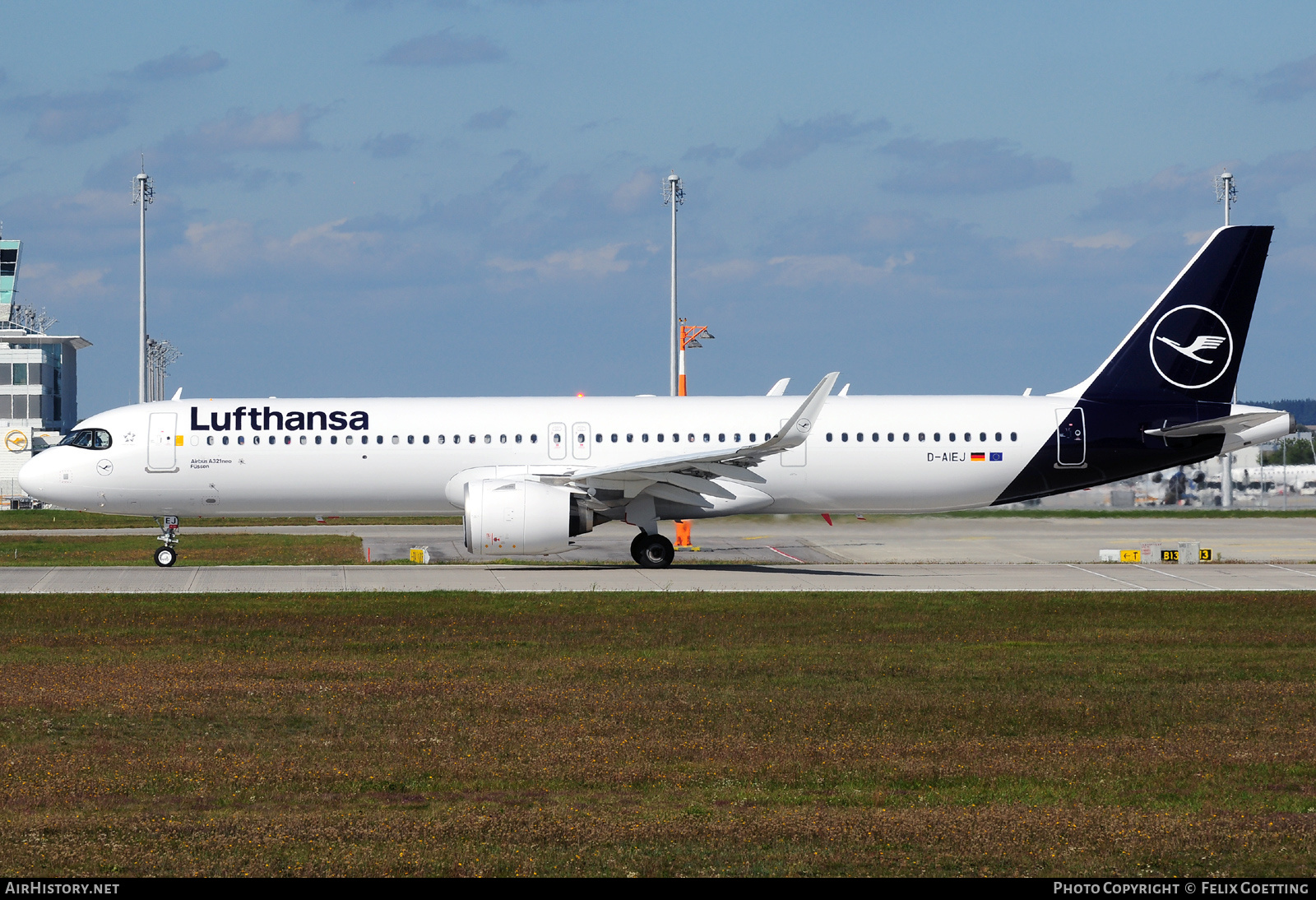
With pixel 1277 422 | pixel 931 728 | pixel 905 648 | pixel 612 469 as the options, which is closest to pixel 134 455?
pixel 612 469

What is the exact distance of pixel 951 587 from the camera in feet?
82.7

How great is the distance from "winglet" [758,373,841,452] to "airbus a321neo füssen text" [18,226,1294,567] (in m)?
1.91

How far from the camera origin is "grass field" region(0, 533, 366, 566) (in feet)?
107

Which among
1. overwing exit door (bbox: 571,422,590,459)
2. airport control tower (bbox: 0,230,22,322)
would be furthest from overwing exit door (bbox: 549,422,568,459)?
airport control tower (bbox: 0,230,22,322)

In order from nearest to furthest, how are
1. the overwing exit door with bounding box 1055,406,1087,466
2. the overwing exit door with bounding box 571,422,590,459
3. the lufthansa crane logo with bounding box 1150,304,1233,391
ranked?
the overwing exit door with bounding box 571,422,590,459 → the overwing exit door with bounding box 1055,406,1087,466 → the lufthansa crane logo with bounding box 1150,304,1233,391

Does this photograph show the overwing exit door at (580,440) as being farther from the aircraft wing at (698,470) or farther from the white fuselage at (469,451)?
the aircraft wing at (698,470)

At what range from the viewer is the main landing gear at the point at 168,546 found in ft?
97.8

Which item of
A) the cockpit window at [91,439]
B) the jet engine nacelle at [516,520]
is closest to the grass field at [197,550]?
the cockpit window at [91,439]

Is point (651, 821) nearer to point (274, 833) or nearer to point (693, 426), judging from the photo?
point (274, 833)

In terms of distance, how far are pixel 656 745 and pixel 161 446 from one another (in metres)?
21.3

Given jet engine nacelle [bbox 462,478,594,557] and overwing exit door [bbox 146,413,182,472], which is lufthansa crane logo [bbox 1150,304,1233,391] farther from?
overwing exit door [bbox 146,413,182,472]

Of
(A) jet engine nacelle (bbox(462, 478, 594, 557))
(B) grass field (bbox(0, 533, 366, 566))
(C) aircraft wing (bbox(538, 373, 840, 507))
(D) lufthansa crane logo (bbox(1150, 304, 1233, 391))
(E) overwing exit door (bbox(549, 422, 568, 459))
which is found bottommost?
(B) grass field (bbox(0, 533, 366, 566))

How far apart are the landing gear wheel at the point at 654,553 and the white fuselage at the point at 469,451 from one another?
4.75 feet

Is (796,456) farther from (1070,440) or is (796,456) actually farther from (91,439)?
(91,439)
